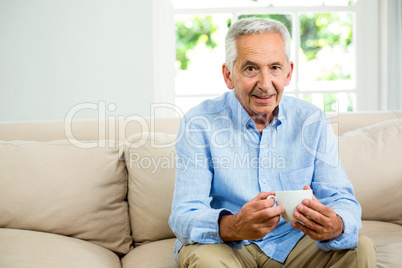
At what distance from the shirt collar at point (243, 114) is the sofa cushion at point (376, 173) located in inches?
19.9

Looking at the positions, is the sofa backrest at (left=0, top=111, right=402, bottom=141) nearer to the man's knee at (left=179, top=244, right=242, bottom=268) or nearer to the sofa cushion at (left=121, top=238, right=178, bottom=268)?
the sofa cushion at (left=121, top=238, right=178, bottom=268)

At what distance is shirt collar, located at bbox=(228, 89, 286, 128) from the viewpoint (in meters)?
1.52

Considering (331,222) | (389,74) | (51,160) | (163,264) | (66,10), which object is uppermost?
(66,10)

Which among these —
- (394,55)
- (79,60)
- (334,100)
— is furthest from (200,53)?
(394,55)

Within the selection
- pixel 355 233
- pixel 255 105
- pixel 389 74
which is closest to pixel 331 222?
pixel 355 233

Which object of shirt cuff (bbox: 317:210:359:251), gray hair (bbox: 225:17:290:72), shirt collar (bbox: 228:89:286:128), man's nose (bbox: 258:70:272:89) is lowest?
shirt cuff (bbox: 317:210:359:251)

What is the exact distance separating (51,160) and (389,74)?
8.62 ft

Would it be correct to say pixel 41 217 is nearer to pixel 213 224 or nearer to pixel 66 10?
pixel 213 224

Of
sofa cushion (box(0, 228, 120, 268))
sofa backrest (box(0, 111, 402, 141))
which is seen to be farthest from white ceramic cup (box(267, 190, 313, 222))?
sofa backrest (box(0, 111, 402, 141))

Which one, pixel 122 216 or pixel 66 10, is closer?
pixel 122 216

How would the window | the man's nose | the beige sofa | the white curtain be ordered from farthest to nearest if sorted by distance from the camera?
the window
the white curtain
the beige sofa
the man's nose

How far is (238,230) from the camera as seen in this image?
46.3 inches

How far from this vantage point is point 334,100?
11.7 ft

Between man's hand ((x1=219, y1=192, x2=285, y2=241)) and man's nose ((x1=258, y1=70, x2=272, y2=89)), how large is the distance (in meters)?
0.43
